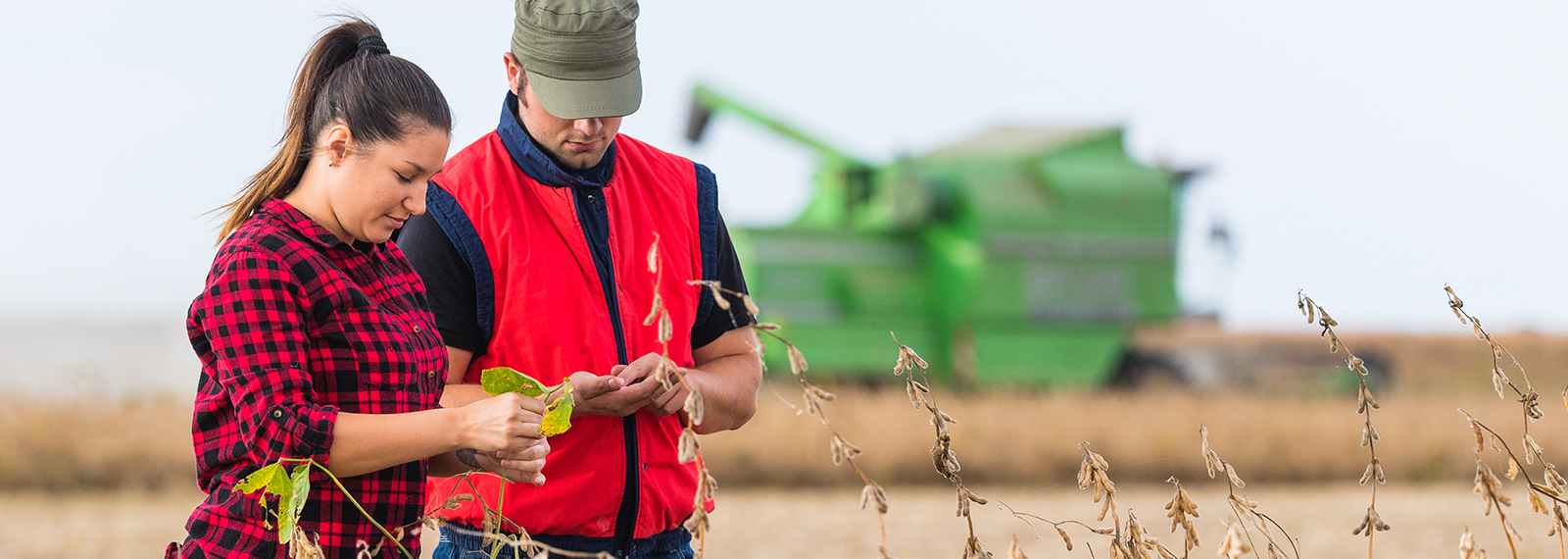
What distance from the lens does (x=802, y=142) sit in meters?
11.9

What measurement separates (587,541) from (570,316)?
1.19ft

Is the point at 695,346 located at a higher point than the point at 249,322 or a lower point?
lower

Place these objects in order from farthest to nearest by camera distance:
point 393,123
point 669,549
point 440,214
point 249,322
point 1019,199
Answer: point 1019,199 < point 669,549 < point 440,214 < point 393,123 < point 249,322

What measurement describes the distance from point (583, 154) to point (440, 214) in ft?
0.78

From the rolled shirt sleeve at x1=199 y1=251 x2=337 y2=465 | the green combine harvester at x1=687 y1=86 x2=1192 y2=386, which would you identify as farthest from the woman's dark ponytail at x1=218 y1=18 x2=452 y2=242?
the green combine harvester at x1=687 y1=86 x2=1192 y2=386

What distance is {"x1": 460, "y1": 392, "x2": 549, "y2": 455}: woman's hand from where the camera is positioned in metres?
1.40

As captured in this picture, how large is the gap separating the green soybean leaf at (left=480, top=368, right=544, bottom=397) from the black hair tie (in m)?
0.46

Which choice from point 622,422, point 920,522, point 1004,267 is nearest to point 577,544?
point 622,422

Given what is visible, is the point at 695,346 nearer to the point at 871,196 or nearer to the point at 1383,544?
the point at 1383,544

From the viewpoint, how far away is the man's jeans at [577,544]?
1.94m

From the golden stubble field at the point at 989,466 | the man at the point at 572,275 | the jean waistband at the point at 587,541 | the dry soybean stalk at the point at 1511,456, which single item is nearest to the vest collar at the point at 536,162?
the man at the point at 572,275

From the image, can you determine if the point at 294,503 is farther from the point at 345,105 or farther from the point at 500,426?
the point at 345,105

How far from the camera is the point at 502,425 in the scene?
1397 mm

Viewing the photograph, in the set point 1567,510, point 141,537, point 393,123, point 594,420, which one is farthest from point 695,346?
point 141,537
